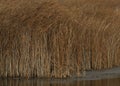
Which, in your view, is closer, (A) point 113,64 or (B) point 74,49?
(B) point 74,49

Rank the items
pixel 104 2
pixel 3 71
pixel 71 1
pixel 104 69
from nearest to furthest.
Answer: pixel 3 71 → pixel 104 69 → pixel 71 1 → pixel 104 2

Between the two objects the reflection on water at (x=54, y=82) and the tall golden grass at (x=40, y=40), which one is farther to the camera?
the tall golden grass at (x=40, y=40)

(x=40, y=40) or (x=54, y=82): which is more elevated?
(x=40, y=40)

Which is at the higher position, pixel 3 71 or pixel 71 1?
pixel 71 1

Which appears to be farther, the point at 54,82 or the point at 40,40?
the point at 40,40

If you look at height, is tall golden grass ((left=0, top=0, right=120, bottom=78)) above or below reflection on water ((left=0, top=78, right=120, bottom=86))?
above

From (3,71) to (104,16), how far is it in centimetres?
435

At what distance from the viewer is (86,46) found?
58.5 ft

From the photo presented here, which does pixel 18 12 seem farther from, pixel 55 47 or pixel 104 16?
pixel 104 16

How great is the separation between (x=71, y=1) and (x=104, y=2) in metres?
2.26

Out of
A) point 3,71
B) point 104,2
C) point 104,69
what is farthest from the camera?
point 104,2

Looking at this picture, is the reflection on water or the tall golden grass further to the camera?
the tall golden grass

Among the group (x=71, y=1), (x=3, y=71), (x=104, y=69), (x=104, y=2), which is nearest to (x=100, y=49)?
(x=104, y=69)

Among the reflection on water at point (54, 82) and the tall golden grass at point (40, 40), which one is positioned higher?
the tall golden grass at point (40, 40)
